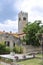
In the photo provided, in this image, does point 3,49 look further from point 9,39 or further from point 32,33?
point 32,33

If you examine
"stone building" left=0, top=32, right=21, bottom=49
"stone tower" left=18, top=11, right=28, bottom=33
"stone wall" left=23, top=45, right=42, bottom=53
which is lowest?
"stone wall" left=23, top=45, right=42, bottom=53

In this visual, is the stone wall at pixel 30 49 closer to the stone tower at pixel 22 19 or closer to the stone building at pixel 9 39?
the stone building at pixel 9 39

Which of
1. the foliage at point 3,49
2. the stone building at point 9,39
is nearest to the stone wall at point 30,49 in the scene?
the foliage at point 3,49

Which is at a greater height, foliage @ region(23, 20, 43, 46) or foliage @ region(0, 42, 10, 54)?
foliage @ region(23, 20, 43, 46)

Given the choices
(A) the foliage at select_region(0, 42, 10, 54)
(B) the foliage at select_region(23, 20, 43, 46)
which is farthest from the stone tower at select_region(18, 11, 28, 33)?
(A) the foliage at select_region(0, 42, 10, 54)

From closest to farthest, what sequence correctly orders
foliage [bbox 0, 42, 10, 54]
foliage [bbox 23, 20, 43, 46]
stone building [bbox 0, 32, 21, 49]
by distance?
foliage [bbox 0, 42, 10, 54] → foliage [bbox 23, 20, 43, 46] → stone building [bbox 0, 32, 21, 49]

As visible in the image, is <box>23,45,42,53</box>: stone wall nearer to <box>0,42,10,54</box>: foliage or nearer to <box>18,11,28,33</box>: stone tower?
<box>0,42,10,54</box>: foliage

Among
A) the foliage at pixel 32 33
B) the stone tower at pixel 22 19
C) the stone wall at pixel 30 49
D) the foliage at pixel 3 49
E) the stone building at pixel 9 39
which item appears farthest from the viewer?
the stone tower at pixel 22 19

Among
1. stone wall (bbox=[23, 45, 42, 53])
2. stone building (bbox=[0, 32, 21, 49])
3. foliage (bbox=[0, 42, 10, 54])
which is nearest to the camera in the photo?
foliage (bbox=[0, 42, 10, 54])

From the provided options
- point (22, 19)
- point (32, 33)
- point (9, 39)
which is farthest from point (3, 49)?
point (22, 19)

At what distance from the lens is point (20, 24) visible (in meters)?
78.3

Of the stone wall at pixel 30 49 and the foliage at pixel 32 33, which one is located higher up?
the foliage at pixel 32 33

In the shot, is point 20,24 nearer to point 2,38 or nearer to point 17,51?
point 2,38

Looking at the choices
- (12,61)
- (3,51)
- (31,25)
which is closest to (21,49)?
(3,51)
